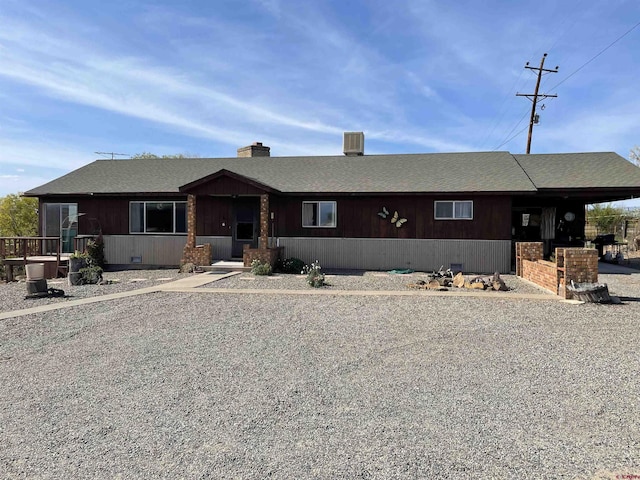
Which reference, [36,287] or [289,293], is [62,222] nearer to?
[36,287]

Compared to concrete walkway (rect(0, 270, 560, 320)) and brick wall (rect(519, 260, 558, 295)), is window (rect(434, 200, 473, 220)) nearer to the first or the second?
brick wall (rect(519, 260, 558, 295))

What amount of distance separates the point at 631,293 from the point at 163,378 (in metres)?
11.0

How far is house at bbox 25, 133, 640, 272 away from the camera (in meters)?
15.9

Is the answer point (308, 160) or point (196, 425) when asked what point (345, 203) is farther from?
point (196, 425)

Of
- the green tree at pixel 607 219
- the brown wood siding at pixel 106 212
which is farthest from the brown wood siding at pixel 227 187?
the green tree at pixel 607 219

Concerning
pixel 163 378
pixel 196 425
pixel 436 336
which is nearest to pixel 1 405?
pixel 163 378

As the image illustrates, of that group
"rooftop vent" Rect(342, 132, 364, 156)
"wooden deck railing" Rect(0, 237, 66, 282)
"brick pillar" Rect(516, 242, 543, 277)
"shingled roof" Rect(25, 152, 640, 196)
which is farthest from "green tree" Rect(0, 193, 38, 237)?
"brick pillar" Rect(516, 242, 543, 277)

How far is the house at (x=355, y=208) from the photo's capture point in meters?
15.9

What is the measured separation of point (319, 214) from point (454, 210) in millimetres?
5004

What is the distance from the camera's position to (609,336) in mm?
6879

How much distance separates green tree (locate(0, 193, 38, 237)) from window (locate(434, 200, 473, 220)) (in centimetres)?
2252

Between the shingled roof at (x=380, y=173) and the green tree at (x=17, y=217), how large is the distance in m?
7.19

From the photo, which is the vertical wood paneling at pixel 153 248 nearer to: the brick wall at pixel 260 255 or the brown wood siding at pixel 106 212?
the brown wood siding at pixel 106 212

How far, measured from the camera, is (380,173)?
18.5m
